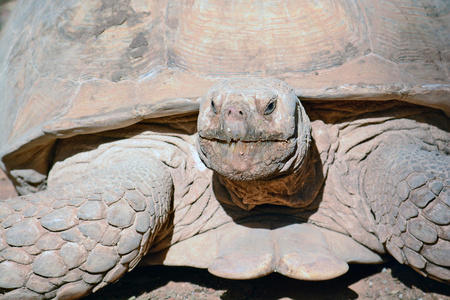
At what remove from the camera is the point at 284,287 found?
10.1 feet

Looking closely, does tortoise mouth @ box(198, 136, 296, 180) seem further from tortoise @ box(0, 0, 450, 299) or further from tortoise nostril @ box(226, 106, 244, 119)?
tortoise nostril @ box(226, 106, 244, 119)

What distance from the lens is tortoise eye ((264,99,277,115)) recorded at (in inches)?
96.8

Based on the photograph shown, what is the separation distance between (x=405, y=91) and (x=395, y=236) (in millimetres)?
872

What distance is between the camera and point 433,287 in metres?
2.98

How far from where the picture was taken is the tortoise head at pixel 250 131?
7.80 ft

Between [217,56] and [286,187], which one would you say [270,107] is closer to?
[286,187]

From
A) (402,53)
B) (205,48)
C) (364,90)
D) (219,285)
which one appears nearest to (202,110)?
(205,48)

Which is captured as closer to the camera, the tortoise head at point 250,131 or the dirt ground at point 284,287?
the tortoise head at point 250,131

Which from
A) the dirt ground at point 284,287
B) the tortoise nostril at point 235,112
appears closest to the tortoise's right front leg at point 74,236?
the dirt ground at point 284,287

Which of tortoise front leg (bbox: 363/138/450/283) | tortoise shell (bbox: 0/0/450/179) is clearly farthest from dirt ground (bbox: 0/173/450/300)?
tortoise shell (bbox: 0/0/450/179)

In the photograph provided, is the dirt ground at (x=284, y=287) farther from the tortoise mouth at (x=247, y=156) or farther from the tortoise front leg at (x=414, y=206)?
the tortoise mouth at (x=247, y=156)

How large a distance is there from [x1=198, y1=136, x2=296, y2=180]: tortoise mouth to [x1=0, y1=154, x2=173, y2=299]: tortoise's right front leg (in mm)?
528

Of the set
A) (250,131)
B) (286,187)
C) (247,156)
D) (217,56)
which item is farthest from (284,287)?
(217,56)

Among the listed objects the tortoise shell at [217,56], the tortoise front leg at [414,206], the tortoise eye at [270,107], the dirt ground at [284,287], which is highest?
the tortoise shell at [217,56]
